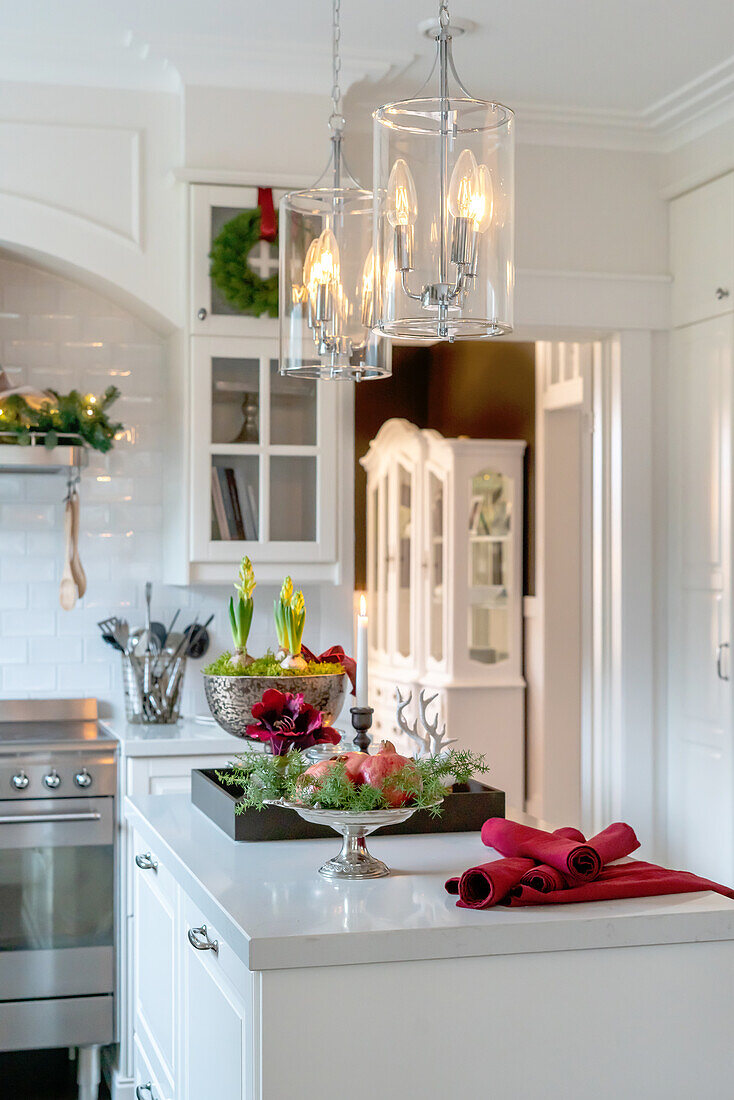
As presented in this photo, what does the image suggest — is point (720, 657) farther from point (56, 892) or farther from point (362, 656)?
point (362, 656)

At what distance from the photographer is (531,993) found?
65.2 inches

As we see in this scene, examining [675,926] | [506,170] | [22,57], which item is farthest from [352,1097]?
[22,57]

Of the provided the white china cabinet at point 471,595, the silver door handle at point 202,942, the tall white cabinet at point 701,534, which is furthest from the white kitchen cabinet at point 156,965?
the white china cabinet at point 471,595

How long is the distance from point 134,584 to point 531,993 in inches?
107

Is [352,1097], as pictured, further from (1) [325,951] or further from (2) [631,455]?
(2) [631,455]

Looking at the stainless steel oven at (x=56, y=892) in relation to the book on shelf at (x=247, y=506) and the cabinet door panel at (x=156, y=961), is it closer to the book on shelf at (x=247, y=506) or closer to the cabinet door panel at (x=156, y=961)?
the book on shelf at (x=247, y=506)

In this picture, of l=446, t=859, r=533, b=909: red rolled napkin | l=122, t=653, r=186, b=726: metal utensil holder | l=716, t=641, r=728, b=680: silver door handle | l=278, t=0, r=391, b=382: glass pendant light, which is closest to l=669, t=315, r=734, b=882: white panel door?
l=716, t=641, r=728, b=680: silver door handle

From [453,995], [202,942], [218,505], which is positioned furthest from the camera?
[218,505]

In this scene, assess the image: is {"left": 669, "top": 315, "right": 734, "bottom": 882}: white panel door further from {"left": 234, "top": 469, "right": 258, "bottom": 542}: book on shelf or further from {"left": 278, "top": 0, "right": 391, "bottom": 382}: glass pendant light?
{"left": 278, "top": 0, "right": 391, "bottom": 382}: glass pendant light

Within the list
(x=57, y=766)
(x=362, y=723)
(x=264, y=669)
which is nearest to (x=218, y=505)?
(x=57, y=766)

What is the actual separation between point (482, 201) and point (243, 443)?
206 centimetres

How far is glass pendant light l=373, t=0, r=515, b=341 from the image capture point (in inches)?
74.9

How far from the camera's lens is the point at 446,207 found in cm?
190

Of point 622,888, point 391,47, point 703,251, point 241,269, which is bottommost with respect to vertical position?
point 622,888
